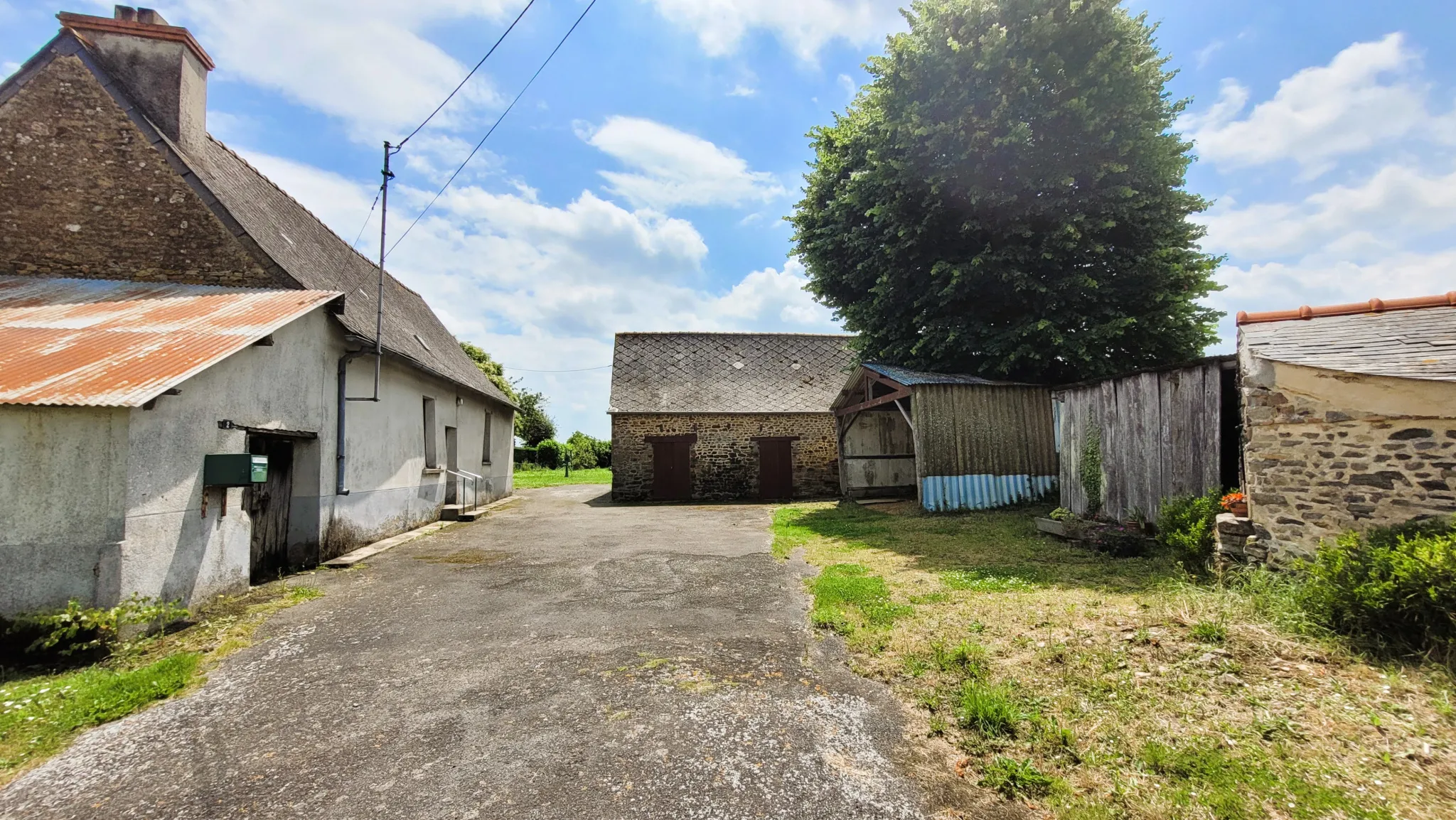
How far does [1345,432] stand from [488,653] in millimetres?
7149

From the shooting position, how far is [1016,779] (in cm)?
272

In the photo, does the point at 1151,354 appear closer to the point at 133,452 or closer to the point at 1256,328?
the point at 1256,328

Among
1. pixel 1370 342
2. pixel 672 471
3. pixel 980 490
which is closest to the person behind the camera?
pixel 1370 342

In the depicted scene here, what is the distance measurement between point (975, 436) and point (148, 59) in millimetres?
14871

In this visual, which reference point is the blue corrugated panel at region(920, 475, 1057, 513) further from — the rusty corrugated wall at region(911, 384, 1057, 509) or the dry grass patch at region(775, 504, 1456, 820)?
the dry grass patch at region(775, 504, 1456, 820)

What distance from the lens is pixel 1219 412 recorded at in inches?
274

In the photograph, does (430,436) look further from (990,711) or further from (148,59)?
(990,711)

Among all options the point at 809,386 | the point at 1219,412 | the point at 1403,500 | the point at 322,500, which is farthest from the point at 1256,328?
the point at 809,386

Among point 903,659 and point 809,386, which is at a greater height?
point 809,386

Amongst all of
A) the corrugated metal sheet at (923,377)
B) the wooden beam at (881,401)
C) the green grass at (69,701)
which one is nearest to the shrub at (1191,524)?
the corrugated metal sheet at (923,377)

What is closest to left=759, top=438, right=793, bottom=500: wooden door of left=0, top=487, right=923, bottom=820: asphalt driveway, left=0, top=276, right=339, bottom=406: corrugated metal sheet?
left=0, top=487, right=923, bottom=820: asphalt driveway

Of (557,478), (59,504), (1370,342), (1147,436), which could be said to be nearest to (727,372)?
(557,478)

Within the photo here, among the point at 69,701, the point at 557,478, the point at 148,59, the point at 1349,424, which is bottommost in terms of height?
the point at 557,478

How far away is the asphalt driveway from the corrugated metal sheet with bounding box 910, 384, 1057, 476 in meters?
6.47
